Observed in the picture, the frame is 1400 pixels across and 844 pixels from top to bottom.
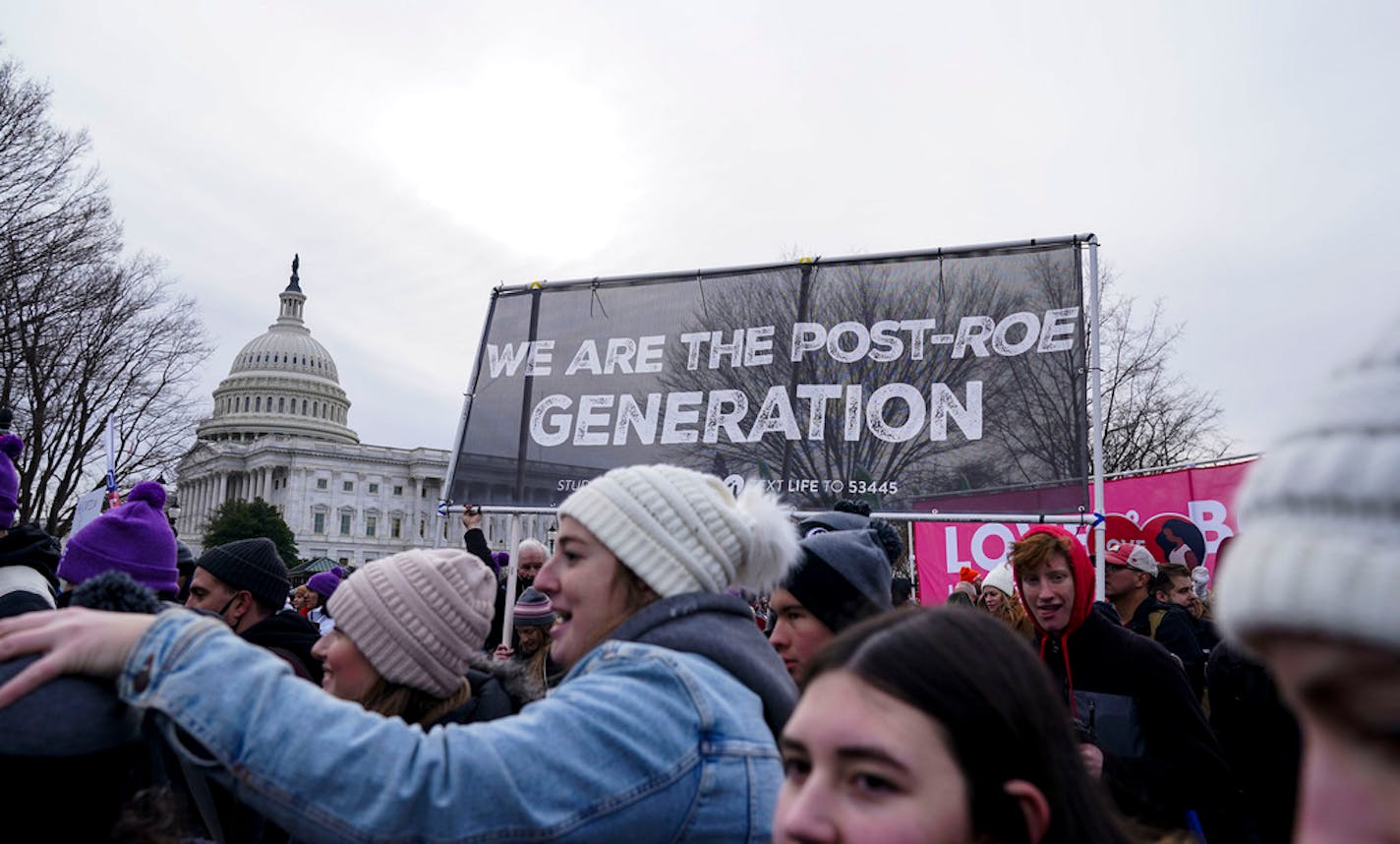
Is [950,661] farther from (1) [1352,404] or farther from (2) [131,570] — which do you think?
(2) [131,570]

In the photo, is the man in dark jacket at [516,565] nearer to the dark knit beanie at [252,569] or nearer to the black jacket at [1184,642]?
the dark knit beanie at [252,569]

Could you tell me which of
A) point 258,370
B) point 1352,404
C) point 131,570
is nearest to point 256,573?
point 131,570

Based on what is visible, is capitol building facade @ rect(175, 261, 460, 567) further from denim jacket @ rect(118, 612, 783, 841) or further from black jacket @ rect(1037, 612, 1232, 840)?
denim jacket @ rect(118, 612, 783, 841)

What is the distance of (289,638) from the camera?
4.08m

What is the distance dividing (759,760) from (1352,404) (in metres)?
1.38

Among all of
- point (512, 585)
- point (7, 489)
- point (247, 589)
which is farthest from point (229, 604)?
point (512, 585)

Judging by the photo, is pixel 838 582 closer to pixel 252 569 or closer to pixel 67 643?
pixel 67 643

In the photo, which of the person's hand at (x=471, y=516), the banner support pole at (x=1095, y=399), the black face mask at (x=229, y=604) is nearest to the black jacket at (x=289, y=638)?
the black face mask at (x=229, y=604)

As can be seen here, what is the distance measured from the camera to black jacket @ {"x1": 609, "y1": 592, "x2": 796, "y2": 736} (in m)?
2.00

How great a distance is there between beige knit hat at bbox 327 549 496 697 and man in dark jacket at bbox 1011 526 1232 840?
6.59 feet

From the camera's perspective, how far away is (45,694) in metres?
1.49

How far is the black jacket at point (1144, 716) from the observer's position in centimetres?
363

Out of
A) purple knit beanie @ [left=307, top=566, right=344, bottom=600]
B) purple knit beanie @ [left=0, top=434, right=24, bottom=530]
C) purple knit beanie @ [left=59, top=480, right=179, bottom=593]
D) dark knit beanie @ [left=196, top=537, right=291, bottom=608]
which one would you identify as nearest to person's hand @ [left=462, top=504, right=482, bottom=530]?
purple knit beanie @ [left=307, top=566, right=344, bottom=600]

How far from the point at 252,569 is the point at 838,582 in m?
2.75
